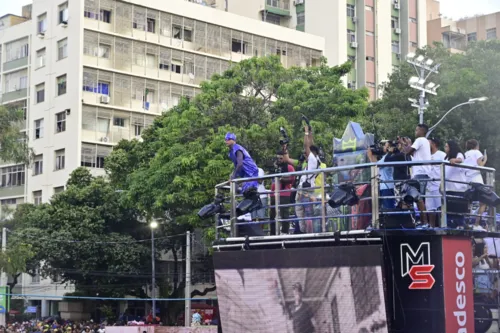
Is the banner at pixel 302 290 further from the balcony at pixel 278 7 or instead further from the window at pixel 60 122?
the balcony at pixel 278 7

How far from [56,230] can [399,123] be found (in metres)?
17.8

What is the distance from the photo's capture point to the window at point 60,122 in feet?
174

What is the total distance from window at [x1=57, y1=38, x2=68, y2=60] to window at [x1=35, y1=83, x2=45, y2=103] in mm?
2661

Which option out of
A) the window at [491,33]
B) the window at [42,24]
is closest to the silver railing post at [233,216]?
the window at [42,24]

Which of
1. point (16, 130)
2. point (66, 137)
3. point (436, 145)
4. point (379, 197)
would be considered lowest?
point (379, 197)

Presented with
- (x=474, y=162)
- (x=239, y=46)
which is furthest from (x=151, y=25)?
(x=474, y=162)

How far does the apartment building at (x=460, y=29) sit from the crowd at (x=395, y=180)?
6495cm

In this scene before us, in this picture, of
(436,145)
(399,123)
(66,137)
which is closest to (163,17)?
(66,137)

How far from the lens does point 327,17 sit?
65.7m

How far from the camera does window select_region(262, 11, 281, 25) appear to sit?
65.8 metres

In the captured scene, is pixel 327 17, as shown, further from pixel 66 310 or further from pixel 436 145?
pixel 436 145

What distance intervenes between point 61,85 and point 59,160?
4.58 metres

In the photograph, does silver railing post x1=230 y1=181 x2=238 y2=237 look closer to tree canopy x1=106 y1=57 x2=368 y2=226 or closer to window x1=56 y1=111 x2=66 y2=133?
tree canopy x1=106 y1=57 x2=368 y2=226

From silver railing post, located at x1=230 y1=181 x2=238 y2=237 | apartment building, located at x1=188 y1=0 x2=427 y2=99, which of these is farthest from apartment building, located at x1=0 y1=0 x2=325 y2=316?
silver railing post, located at x1=230 y1=181 x2=238 y2=237
